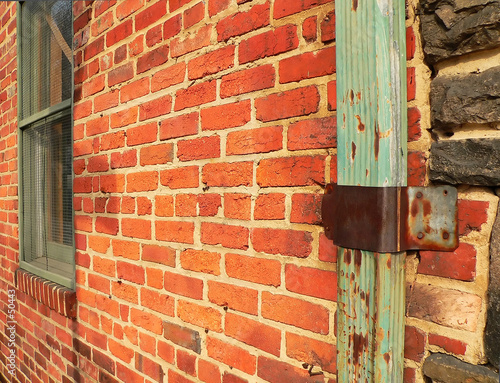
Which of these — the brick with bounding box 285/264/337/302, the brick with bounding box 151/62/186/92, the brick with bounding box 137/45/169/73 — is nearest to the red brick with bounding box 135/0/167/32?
the brick with bounding box 137/45/169/73

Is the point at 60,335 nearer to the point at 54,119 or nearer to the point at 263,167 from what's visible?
the point at 54,119

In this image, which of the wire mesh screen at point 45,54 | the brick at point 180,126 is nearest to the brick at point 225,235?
the brick at point 180,126

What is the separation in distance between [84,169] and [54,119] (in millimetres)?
752

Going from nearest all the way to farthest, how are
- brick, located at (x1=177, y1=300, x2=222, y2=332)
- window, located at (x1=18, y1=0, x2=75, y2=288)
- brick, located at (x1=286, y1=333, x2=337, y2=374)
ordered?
brick, located at (x1=286, y1=333, x2=337, y2=374)
brick, located at (x1=177, y1=300, x2=222, y2=332)
window, located at (x1=18, y1=0, x2=75, y2=288)

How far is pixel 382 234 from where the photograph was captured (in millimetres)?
875

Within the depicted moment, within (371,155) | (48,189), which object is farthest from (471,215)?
(48,189)

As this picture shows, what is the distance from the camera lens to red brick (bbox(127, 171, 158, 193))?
167 centimetres

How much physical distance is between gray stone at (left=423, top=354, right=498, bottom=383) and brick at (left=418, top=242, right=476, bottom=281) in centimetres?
18

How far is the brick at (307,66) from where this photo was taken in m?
1.07

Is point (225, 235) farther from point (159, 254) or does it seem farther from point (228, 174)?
point (159, 254)

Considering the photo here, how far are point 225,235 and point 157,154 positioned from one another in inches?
20.5

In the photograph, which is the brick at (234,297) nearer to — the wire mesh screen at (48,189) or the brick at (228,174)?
the brick at (228,174)

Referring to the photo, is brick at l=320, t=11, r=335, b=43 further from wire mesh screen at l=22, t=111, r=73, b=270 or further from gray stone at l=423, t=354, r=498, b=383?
wire mesh screen at l=22, t=111, r=73, b=270

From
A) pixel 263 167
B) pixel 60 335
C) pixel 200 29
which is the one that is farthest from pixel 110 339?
pixel 200 29
